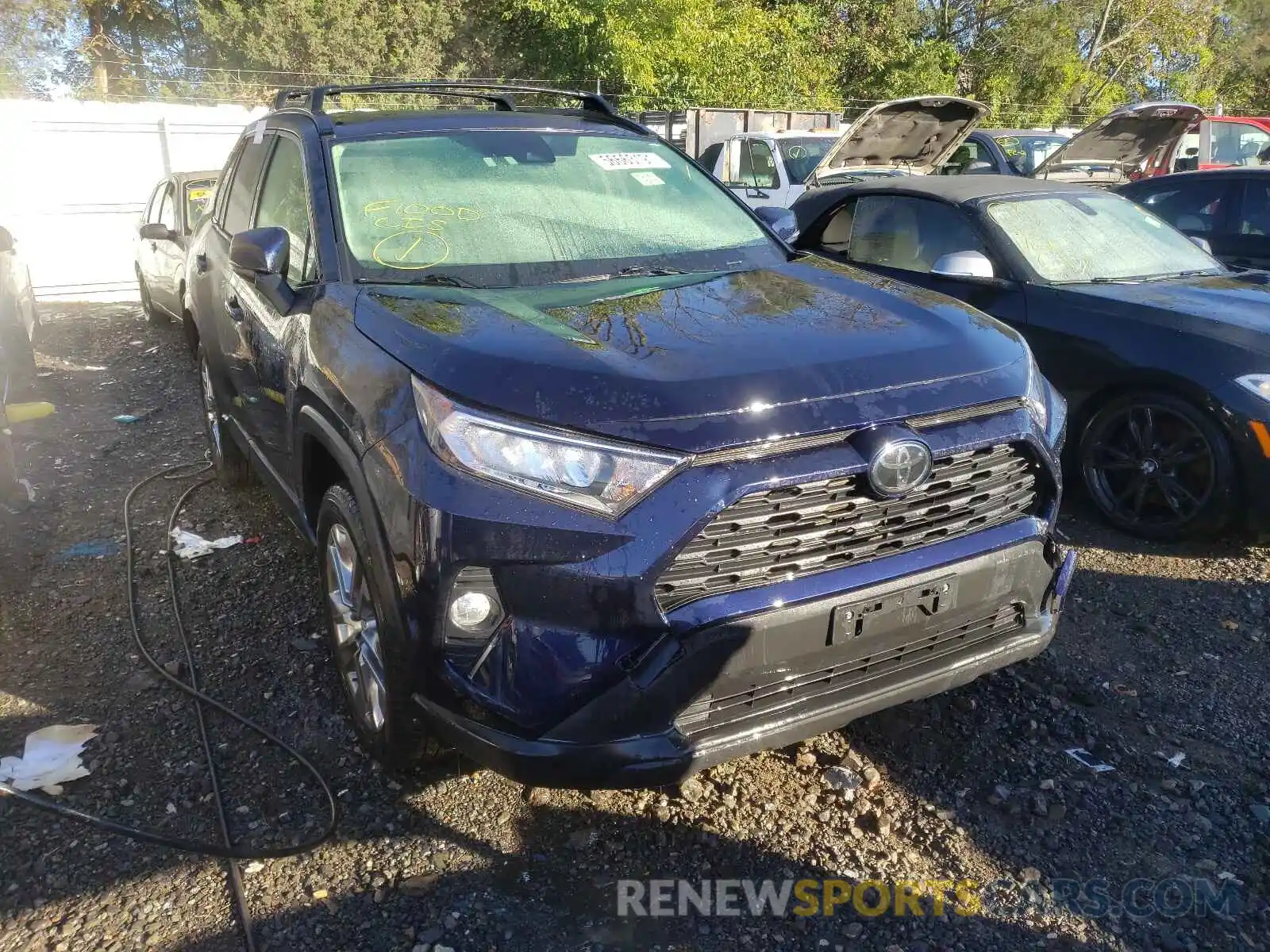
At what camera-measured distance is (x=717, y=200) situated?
3814mm

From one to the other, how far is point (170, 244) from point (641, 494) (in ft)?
27.3

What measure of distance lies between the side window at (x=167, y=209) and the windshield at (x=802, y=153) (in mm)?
7423

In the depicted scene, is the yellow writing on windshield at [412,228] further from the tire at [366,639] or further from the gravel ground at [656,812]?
the gravel ground at [656,812]

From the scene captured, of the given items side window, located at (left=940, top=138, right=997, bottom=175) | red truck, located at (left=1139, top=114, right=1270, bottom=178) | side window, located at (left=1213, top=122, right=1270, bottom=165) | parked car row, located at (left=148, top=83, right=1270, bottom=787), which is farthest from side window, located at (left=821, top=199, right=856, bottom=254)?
side window, located at (left=1213, top=122, right=1270, bottom=165)

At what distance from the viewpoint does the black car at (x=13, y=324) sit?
6.39 m

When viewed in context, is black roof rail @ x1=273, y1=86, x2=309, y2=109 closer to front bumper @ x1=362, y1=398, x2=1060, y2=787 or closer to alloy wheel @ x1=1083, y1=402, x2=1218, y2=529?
front bumper @ x1=362, y1=398, x2=1060, y2=787

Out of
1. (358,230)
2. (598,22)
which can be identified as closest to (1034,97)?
(598,22)

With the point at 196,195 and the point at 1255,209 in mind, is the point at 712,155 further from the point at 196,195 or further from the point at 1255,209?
the point at 1255,209

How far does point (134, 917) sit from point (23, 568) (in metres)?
2.60

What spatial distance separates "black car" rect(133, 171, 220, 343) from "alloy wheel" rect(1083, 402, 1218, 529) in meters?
6.82

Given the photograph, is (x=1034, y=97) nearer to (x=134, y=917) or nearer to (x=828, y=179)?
(x=828, y=179)

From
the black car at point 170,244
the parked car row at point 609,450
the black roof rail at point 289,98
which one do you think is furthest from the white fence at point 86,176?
the parked car row at point 609,450

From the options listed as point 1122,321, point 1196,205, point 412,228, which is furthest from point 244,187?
point 1196,205

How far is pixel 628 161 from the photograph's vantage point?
3770 millimetres
